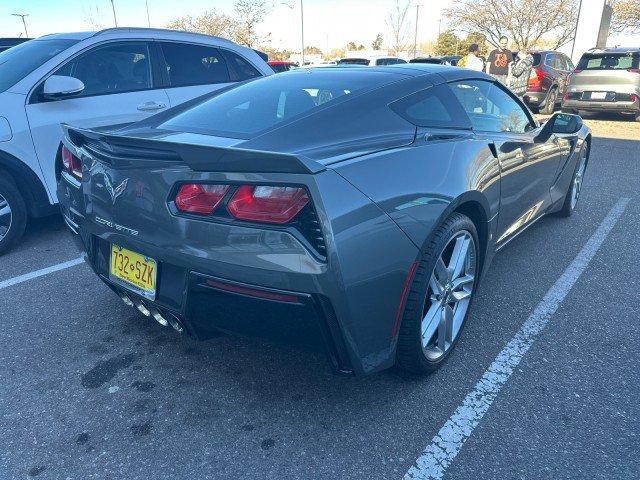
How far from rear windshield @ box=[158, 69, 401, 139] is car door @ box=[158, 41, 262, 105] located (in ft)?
7.12

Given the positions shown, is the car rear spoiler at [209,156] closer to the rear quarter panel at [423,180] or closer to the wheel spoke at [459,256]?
the rear quarter panel at [423,180]

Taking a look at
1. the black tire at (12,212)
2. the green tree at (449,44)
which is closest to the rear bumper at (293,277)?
the black tire at (12,212)

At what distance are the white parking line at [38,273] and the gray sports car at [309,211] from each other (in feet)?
4.06

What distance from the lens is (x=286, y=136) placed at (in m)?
2.01

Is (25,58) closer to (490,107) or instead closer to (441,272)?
(490,107)

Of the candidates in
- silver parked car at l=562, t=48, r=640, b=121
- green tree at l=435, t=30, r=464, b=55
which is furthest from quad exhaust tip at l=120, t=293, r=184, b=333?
green tree at l=435, t=30, r=464, b=55

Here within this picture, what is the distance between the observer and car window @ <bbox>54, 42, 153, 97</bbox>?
419 cm

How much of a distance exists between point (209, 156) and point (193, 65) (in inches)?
145

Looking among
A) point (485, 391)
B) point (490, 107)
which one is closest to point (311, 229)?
point (485, 391)

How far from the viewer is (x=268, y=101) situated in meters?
2.54

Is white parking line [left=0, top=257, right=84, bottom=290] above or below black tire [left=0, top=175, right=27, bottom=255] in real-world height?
below

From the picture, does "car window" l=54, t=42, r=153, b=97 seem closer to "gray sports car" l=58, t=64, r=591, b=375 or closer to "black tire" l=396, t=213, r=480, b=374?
"gray sports car" l=58, t=64, r=591, b=375

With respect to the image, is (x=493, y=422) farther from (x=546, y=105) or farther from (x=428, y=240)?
(x=546, y=105)

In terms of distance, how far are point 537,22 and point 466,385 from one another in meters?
36.2
